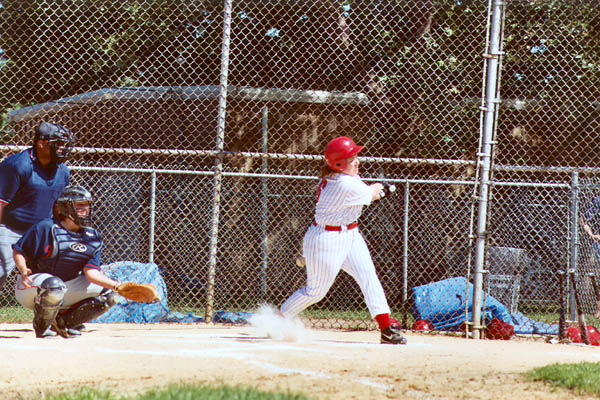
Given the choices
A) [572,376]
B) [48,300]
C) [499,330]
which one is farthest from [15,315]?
[572,376]

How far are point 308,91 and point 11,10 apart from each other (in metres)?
5.58

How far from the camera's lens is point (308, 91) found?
1259cm

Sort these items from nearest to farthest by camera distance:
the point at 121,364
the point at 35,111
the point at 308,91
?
the point at 121,364
the point at 308,91
the point at 35,111

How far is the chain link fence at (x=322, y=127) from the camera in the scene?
11.8 meters

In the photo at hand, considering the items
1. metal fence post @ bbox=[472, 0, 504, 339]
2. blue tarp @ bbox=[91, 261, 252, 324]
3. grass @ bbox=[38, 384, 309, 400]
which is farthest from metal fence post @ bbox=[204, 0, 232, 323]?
grass @ bbox=[38, 384, 309, 400]

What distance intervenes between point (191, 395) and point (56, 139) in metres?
3.83

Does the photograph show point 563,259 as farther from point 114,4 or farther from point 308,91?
point 114,4

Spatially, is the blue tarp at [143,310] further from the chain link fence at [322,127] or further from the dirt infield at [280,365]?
the chain link fence at [322,127]

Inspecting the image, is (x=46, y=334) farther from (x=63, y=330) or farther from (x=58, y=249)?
(x=58, y=249)

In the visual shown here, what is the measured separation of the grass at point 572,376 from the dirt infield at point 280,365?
95 millimetres

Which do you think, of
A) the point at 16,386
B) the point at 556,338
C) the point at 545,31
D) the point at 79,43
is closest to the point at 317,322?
the point at 556,338

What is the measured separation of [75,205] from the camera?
679 cm

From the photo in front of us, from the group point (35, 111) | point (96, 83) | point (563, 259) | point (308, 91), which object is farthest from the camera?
point (96, 83)

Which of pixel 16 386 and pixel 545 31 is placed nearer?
pixel 16 386
